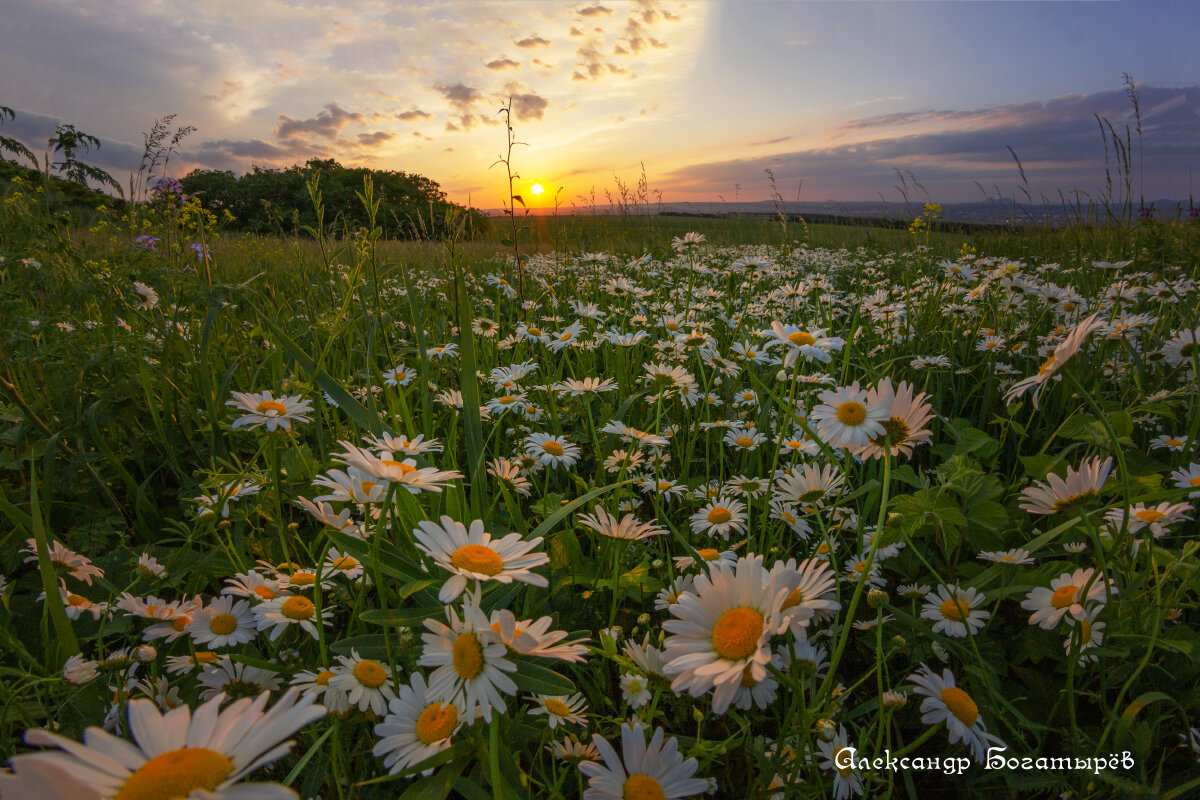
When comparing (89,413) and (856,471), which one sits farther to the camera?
(856,471)

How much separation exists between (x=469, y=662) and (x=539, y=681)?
0.49 ft

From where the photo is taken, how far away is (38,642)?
1188mm

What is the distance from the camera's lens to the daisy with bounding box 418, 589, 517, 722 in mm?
669

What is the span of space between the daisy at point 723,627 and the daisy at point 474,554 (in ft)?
0.65

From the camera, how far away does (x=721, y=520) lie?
4.73 feet

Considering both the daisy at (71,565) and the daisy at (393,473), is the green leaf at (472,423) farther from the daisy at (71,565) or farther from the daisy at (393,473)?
the daisy at (71,565)

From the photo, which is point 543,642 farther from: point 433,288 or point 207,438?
point 433,288

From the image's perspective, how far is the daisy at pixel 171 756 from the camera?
39 centimetres

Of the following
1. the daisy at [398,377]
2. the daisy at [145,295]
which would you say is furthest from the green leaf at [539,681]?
the daisy at [145,295]

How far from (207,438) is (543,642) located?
1.70 meters

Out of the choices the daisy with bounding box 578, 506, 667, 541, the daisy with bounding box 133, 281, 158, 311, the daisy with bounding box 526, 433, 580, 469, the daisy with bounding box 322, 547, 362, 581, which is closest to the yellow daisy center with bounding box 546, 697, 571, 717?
the daisy with bounding box 578, 506, 667, 541

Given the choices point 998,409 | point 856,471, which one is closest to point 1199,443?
point 998,409

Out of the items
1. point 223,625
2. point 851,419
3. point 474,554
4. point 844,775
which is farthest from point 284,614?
point 851,419

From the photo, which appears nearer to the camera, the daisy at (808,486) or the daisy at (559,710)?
the daisy at (559,710)
